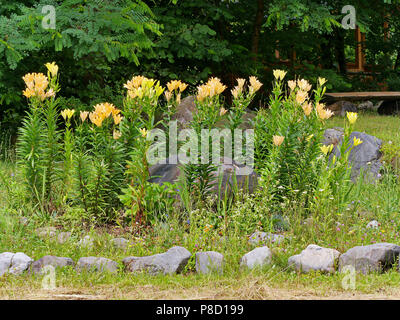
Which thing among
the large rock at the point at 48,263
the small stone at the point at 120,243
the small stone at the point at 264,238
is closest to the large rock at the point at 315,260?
the small stone at the point at 264,238

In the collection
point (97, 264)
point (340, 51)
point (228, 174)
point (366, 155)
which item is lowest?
point (97, 264)

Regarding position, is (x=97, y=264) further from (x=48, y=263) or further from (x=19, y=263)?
(x=19, y=263)

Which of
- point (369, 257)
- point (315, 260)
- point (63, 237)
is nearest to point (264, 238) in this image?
point (315, 260)

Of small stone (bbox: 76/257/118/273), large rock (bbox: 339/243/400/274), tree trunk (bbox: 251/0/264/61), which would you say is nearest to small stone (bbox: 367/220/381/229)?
large rock (bbox: 339/243/400/274)

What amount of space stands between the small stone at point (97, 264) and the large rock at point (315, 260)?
1.44 m

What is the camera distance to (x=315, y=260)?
13.6 ft

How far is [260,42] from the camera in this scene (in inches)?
493

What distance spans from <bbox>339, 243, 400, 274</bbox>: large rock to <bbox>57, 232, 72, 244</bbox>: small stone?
239 cm

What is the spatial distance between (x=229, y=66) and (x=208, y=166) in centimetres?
670

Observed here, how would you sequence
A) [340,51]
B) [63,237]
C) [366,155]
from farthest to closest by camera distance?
[340,51], [366,155], [63,237]

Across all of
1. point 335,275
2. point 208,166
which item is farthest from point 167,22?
point 335,275

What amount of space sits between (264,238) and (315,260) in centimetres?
54

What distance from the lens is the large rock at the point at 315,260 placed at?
4.11 metres

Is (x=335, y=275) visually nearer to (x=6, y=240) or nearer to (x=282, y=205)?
(x=282, y=205)
